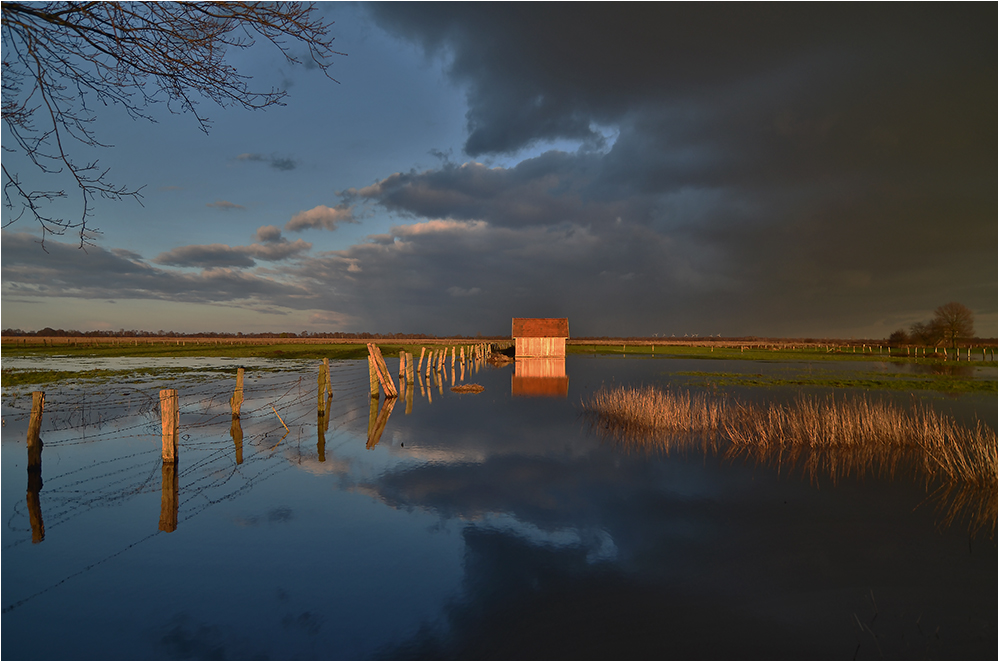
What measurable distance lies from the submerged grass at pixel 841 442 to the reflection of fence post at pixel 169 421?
11.6 metres

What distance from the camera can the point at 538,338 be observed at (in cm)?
5197

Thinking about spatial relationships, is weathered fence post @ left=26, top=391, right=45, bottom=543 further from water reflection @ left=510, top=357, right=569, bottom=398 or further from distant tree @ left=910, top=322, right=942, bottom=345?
distant tree @ left=910, top=322, right=942, bottom=345

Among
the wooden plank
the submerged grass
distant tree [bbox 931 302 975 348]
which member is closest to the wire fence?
the wooden plank

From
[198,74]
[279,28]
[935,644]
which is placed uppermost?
[279,28]

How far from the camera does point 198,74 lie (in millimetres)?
5500

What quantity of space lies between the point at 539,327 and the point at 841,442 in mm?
39132

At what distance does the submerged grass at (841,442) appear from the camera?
10352mm

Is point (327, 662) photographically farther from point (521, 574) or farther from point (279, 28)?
point (279, 28)

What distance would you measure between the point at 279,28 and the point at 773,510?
10932 millimetres

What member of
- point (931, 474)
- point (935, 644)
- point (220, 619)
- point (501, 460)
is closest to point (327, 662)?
point (220, 619)

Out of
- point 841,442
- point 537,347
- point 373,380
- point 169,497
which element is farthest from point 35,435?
point 537,347

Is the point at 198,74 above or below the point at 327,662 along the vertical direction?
above

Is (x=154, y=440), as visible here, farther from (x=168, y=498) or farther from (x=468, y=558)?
(x=468, y=558)

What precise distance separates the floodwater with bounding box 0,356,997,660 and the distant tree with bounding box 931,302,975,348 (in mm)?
98707
